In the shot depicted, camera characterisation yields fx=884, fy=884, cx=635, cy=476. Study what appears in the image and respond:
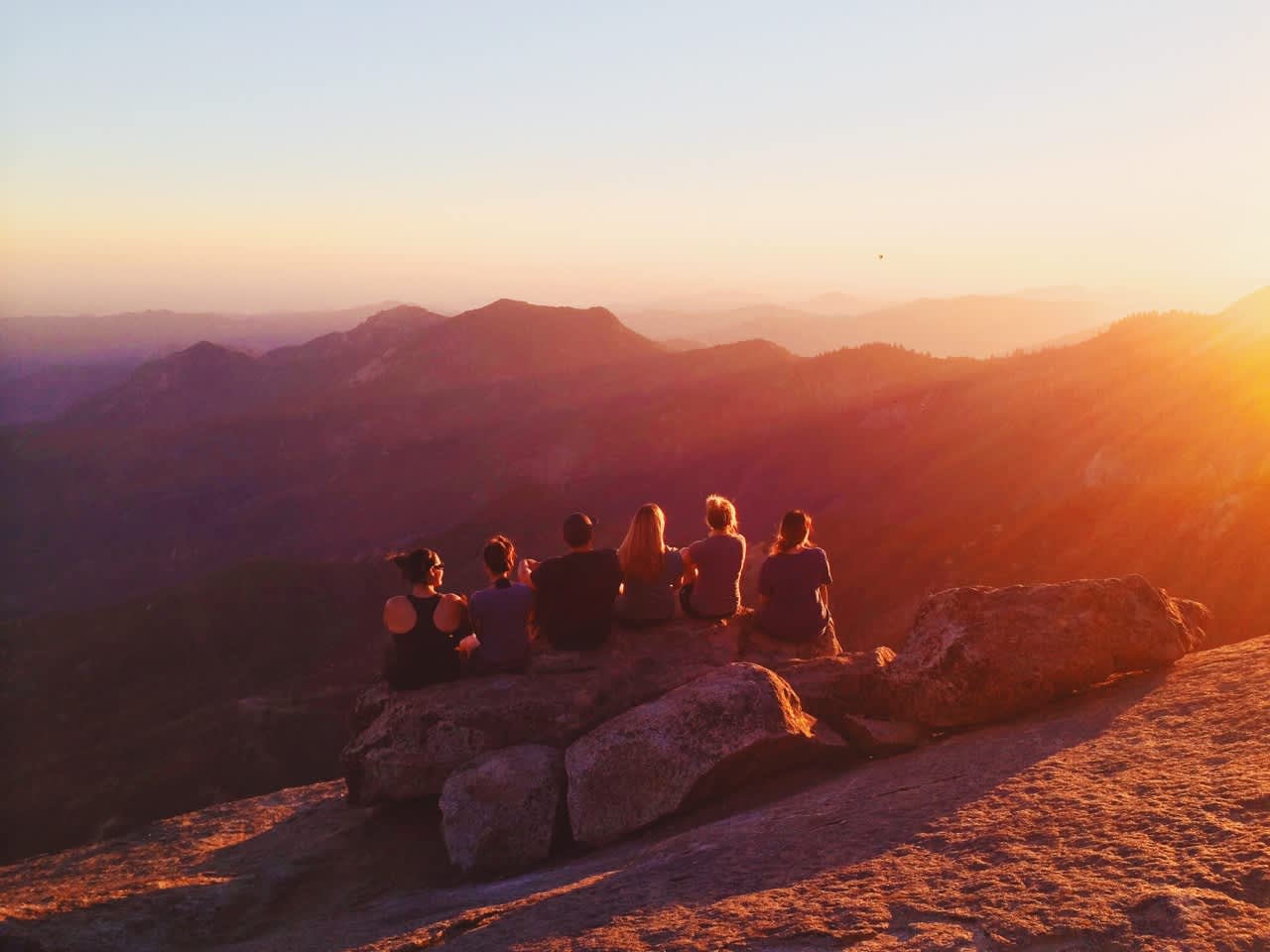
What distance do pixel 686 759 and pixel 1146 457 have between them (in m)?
25.4

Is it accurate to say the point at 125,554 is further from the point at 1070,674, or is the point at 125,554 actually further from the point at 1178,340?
the point at 1070,674

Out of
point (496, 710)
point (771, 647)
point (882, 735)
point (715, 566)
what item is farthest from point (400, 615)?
point (882, 735)

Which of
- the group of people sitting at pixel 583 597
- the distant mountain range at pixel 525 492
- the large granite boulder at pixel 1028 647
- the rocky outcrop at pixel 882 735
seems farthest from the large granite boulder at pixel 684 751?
the distant mountain range at pixel 525 492

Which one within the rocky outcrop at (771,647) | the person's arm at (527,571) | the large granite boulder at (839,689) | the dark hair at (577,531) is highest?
the dark hair at (577,531)

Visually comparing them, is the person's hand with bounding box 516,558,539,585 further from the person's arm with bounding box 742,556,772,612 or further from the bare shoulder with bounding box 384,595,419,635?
the person's arm with bounding box 742,556,772,612

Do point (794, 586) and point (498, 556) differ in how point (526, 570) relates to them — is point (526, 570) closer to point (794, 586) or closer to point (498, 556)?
point (498, 556)

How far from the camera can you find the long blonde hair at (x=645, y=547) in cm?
792

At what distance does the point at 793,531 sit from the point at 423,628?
3.36 meters

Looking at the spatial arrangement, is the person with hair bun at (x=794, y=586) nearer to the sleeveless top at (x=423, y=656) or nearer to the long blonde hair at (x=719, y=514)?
the long blonde hair at (x=719, y=514)

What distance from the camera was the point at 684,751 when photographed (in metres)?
6.29

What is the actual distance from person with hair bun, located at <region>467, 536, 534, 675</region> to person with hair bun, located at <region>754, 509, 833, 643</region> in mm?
2265

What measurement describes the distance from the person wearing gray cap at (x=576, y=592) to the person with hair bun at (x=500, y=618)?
187mm

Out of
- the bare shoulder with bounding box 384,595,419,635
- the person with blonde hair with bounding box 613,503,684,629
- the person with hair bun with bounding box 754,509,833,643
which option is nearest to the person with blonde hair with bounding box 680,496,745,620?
the person with blonde hair with bounding box 613,503,684,629

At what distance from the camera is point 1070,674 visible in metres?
6.52
